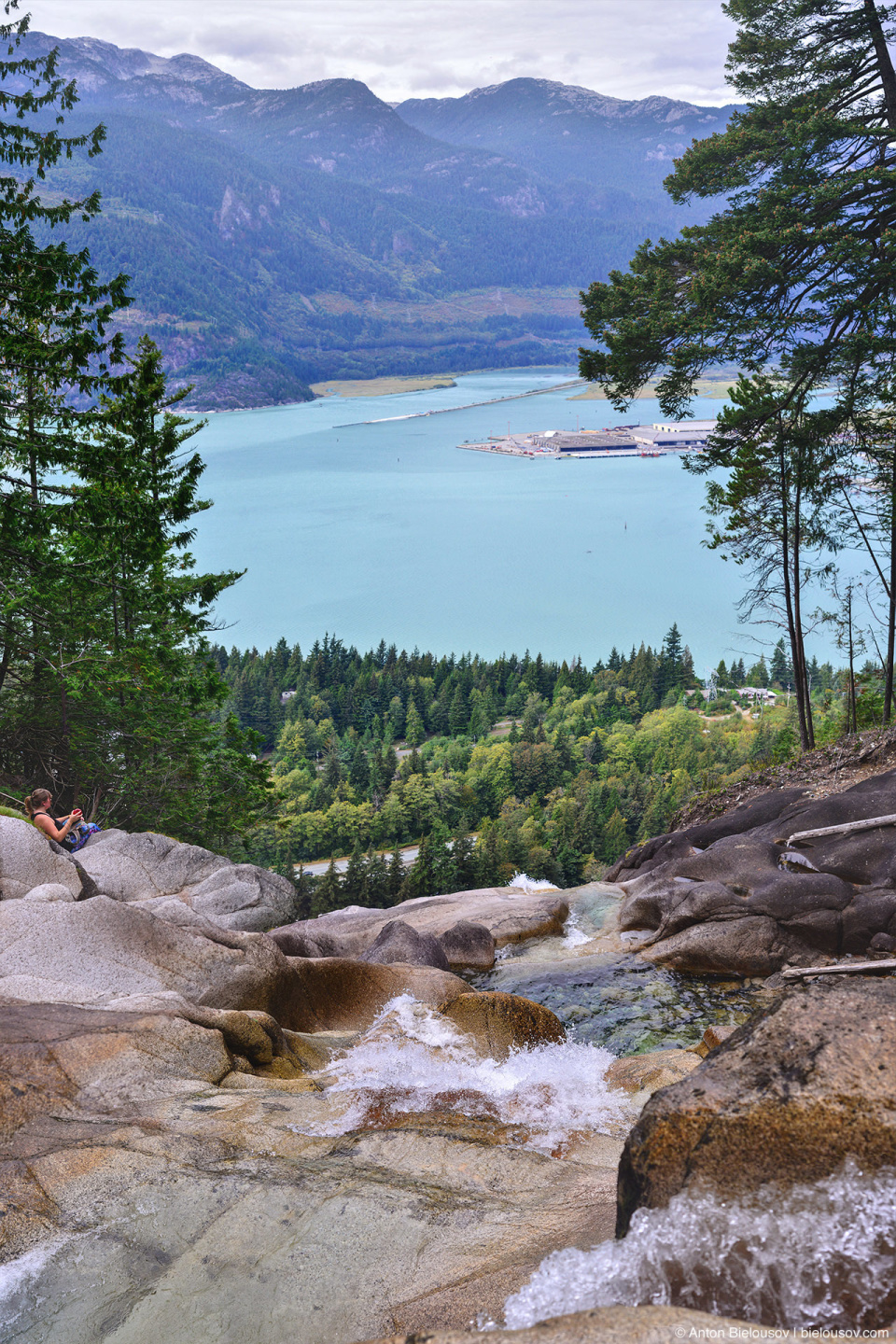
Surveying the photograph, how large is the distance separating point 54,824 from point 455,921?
7281 millimetres

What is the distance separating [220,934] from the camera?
891 cm

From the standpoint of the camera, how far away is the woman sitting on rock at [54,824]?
10.7 m

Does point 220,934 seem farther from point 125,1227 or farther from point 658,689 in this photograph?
point 658,689

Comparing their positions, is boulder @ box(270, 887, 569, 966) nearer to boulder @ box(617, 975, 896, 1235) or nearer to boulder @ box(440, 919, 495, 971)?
boulder @ box(440, 919, 495, 971)

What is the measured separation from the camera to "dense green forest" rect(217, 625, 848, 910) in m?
50.6

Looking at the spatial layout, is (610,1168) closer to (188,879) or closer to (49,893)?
(49,893)

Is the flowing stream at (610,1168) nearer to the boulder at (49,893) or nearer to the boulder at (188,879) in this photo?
the boulder at (49,893)

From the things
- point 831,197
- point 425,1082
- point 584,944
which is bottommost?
point 584,944

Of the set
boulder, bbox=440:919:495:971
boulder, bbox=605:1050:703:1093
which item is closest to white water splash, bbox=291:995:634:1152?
boulder, bbox=605:1050:703:1093

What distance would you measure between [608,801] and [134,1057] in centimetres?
5421

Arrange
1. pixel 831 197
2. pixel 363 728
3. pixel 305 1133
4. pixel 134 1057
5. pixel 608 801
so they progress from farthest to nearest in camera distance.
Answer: pixel 363 728
pixel 608 801
pixel 831 197
pixel 134 1057
pixel 305 1133

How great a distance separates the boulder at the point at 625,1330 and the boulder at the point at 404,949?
8.31 m

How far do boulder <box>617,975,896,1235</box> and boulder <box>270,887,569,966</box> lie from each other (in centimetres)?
875

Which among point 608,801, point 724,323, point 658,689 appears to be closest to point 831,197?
point 724,323
